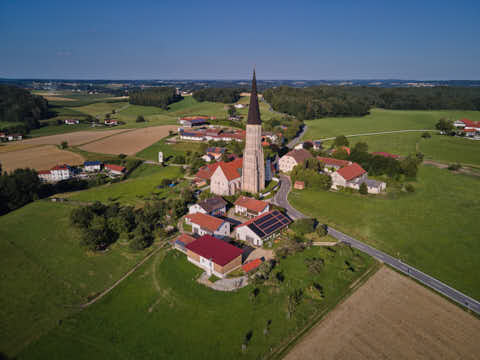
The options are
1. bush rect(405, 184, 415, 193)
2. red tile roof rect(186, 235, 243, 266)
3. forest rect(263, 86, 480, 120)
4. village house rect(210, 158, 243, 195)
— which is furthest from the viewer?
forest rect(263, 86, 480, 120)

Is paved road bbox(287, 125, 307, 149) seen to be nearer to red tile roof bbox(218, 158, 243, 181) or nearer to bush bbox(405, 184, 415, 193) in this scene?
red tile roof bbox(218, 158, 243, 181)

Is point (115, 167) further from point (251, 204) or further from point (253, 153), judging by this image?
point (251, 204)

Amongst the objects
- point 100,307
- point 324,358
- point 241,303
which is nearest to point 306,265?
point 241,303

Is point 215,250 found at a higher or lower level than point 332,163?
lower

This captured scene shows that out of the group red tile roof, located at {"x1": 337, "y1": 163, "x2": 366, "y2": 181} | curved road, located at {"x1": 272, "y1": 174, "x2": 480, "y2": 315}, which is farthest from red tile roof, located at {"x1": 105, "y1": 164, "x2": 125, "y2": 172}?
red tile roof, located at {"x1": 337, "y1": 163, "x2": 366, "y2": 181}

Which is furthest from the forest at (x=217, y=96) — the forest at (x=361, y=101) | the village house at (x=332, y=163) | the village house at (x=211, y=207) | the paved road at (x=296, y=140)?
the village house at (x=211, y=207)

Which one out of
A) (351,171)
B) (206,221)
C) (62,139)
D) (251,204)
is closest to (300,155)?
(351,171)
